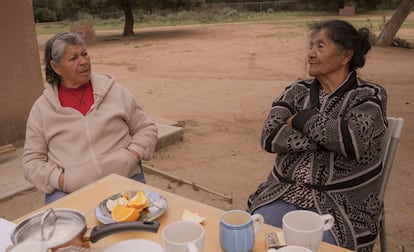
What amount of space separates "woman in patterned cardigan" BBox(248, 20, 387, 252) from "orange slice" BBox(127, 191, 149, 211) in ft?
2.54

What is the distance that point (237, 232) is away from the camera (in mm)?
1395

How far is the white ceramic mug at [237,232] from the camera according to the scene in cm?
140

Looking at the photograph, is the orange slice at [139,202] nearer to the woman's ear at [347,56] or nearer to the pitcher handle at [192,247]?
the pitcher handle at [192,247]

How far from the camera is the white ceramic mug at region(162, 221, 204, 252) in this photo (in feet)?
4.25

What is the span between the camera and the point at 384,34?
1505 centimetres

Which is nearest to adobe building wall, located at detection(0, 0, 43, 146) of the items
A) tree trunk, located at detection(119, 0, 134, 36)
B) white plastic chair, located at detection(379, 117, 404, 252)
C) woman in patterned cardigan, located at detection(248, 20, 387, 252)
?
woman in patterned cardigan, located at detection(248, 20, 387, 252)

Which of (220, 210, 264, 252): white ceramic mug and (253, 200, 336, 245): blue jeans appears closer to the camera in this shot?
(220, 210, 264, 252): white ceramic mug

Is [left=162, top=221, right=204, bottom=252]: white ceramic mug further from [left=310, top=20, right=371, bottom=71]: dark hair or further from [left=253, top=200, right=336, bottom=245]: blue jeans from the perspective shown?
[left=310, top=20, right=371, bottom=71]: dark hair

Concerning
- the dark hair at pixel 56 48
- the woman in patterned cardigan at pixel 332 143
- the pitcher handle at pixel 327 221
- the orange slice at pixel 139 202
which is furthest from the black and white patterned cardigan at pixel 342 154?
the dark hair at pixel 56 48

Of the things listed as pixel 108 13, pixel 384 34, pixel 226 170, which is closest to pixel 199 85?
pixel 226 170

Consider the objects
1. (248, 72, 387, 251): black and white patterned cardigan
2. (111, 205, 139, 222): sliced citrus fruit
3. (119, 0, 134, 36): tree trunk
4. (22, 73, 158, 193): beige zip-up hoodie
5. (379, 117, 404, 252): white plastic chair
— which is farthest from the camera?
(119, 0, 134, 36): tree trunk

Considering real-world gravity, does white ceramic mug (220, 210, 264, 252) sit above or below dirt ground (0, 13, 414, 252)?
above

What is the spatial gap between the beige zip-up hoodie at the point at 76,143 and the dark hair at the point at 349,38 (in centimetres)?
132

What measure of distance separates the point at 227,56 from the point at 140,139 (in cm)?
1108
